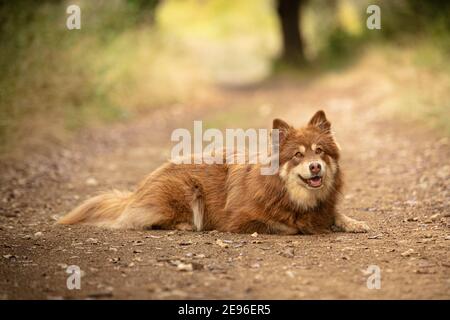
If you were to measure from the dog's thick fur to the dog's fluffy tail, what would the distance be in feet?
0.04

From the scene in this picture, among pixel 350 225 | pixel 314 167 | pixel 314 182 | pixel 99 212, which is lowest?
pixel 350 225

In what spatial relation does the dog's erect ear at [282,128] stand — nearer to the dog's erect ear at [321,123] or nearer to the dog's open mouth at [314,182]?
the dog's erect ear at [321,123]

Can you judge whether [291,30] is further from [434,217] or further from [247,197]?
[247,197]

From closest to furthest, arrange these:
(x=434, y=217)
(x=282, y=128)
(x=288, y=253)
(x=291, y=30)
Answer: (x=288, y=253) < (x=282, y=128) < (x=434, y=217) < (x=291, y=30)

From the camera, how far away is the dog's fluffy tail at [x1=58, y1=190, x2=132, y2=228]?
7434mm

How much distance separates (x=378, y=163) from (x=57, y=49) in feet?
24.4

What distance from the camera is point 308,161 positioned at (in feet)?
21.8

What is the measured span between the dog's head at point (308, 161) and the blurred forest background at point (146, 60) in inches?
217

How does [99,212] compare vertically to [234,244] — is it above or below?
above

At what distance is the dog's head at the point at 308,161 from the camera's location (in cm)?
670

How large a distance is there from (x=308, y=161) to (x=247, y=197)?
0.81 m

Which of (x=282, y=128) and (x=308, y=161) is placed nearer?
(x=308, y=161)

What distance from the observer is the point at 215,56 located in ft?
105

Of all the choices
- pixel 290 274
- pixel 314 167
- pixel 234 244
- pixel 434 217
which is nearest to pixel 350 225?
pixel 314 167
